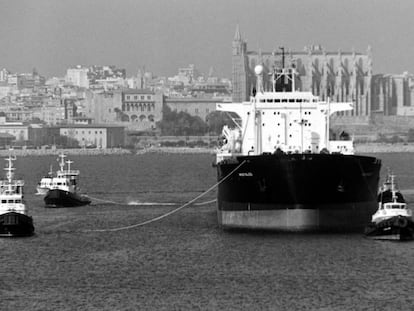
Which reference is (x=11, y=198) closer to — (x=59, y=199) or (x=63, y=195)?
(x=59, y=199)

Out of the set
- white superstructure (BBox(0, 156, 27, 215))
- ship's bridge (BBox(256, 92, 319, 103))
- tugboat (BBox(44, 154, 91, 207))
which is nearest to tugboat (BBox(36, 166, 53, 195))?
tugboat (BBox(44, 154, 91, 207))

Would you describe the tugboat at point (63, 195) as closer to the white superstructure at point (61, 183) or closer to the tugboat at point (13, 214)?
the white superstructure at point (61, 183)

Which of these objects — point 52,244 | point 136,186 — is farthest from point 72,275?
point 136,186

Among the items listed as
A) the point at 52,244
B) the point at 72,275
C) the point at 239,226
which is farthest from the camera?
the point at 239,226

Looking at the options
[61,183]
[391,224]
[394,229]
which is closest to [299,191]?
[391,224]

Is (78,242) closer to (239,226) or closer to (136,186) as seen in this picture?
(239,226)

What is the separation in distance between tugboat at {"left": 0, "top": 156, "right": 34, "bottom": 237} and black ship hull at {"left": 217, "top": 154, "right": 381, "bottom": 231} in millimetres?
8018

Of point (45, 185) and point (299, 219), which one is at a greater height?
point (45, 185)

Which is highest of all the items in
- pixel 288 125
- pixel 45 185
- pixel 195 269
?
pixel 288 125

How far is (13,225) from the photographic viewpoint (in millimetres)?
57250

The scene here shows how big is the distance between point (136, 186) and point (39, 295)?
62120mm

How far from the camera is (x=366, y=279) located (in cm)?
4506

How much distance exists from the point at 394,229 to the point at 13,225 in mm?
14313

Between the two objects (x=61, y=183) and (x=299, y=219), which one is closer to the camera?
(x=299, y=219)
